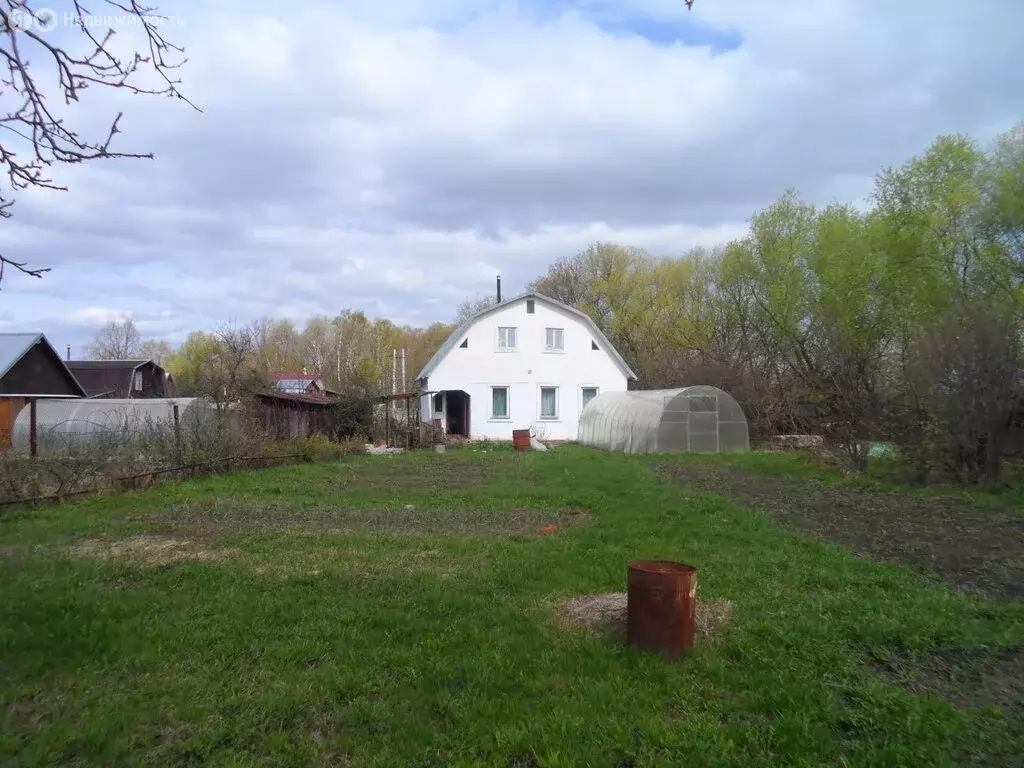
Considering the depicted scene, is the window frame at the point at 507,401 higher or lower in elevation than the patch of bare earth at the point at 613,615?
higher

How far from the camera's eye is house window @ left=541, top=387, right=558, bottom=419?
3406 cm

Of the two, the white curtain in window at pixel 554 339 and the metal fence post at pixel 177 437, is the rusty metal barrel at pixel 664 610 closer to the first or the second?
the metal fence post at pixel 177 437

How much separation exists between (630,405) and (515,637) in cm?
2308

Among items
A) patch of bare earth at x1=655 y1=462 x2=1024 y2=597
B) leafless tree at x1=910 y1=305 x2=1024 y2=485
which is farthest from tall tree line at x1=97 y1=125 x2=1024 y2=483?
patch of bare earth at x1=655 y1=462 x2=1024 y2=597

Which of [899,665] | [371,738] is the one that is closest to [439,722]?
[371,738]

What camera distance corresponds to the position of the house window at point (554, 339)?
34094 mm

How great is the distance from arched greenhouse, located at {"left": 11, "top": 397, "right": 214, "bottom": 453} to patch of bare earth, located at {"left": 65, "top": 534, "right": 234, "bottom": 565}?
7930mm

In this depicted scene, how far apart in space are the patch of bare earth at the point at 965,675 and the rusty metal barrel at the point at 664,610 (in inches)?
52.1

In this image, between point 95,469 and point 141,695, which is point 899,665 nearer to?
point 141,695

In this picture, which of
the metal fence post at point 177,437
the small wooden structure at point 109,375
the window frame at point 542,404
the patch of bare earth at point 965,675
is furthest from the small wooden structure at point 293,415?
the small wooden structure at point 109,375

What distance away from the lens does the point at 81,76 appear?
13.4 feet

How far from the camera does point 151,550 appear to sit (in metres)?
9.27

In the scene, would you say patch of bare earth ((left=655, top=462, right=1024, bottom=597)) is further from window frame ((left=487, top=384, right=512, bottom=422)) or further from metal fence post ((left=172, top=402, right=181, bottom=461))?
window frame ((left=487, top=384, right=512, bottom=422))

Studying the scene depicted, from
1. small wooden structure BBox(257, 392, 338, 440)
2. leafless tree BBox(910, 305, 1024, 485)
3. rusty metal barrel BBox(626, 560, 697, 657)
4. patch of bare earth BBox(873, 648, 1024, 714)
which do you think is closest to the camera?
patch of bare earth BBox(873, 648, 1024, 714)
